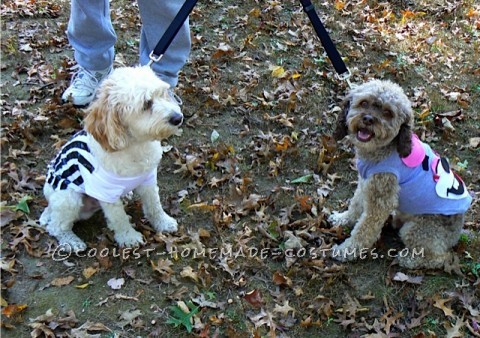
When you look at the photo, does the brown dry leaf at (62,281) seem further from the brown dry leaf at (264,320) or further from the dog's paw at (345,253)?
the dog's paw at (345,253)

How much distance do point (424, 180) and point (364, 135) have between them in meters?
0.66

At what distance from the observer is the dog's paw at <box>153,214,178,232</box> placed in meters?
4.45

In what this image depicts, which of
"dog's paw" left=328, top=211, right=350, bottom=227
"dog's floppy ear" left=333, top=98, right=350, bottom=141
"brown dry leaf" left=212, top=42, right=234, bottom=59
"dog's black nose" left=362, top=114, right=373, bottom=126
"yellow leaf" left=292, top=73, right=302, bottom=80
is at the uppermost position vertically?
"dog's black nose" left=362, top=114, right=373, bottom=126

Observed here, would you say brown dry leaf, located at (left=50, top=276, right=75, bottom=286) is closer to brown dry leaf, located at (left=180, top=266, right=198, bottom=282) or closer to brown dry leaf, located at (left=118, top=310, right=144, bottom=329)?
brown dry leaf, located at (left=118, top=310, right=144, bottom=329)

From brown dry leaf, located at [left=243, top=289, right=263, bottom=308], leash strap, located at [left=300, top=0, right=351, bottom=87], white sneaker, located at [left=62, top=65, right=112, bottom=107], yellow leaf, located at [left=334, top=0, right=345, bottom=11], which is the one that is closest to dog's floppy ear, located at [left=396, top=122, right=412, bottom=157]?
leash strap, located at [left=300, top=0, right=351, bottom=87]

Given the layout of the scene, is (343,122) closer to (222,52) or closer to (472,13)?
(222,52)

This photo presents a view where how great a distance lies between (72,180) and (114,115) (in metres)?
0.83

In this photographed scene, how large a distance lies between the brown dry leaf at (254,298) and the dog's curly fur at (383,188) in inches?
34.3

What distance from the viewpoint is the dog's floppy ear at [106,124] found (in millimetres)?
3529

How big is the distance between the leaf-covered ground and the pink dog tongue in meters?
1.13

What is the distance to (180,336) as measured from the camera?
3723 millimetres

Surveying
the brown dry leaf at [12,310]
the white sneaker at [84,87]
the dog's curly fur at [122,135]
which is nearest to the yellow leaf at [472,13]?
the white sneaker at [84,87]

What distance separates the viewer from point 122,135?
3588mm

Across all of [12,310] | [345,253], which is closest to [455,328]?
[345,253]
